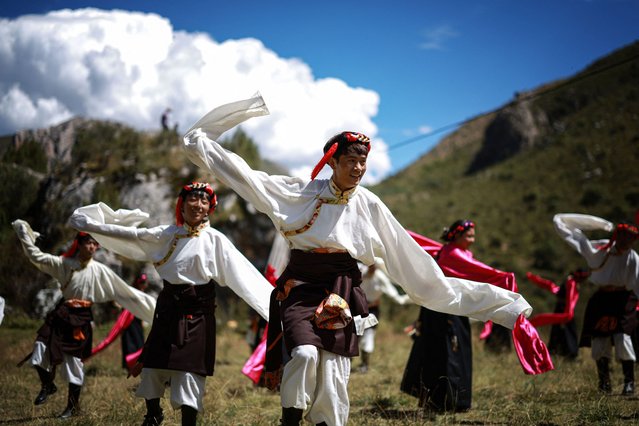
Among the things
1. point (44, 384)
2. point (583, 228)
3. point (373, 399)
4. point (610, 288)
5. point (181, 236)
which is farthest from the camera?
point (583, 228)

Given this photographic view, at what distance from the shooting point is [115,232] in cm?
502

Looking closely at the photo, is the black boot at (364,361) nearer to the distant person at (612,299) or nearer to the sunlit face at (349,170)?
the distant person at (612,299)

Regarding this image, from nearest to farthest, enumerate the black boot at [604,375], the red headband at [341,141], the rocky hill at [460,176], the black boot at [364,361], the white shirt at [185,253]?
the red headband at [341,141], the white shirt at [185,253], the black boot at [604,375], the black boot at [364,361], the rocky hill at [460,176]

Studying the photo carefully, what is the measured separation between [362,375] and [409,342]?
14.6ft

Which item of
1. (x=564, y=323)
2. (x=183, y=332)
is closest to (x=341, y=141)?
(x=183, y=332)

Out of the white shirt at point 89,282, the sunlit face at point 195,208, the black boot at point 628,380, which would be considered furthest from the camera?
the black boot at point 628,380

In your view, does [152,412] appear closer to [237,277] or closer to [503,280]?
[237,277]

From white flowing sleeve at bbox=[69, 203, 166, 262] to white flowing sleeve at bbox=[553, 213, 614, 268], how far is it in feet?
16.8

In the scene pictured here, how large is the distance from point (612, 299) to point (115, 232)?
234 inches

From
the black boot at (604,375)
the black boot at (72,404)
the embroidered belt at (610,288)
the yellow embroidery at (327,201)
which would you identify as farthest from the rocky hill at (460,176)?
the black boot at (72,404)

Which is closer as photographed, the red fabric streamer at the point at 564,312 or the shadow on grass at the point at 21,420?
the shadow on grass at the point at 21,420

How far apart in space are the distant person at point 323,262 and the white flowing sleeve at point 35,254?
3.16m

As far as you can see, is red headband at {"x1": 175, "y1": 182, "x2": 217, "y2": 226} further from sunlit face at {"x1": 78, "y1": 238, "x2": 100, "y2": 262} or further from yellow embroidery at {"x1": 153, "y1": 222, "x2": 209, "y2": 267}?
sunlit face at {"x1": 78, "y1": 238, "x2": 100, "y2": 262}

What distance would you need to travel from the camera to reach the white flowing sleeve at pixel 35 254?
6.34 meters
